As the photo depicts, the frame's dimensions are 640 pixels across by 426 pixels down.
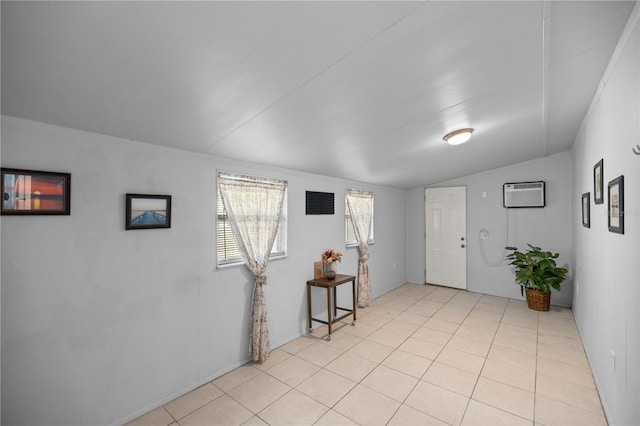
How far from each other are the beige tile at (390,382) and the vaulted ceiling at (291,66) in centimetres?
234

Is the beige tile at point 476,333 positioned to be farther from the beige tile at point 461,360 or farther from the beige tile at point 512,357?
the beige tile at point 461,360

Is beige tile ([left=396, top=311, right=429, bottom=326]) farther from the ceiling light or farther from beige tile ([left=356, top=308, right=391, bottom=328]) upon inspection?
the ceiling light

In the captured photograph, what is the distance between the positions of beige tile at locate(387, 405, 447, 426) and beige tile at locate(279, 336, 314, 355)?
1.39 meters

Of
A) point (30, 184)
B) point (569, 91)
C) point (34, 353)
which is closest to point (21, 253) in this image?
point (30, 184)

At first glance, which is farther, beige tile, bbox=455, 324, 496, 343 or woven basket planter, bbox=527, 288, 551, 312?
woven basket planter, bbox=527, 288, 551, 312

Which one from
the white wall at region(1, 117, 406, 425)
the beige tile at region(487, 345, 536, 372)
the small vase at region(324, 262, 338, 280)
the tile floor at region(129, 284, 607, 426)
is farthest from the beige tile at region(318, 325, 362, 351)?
the beige tile at region(487, 345, 536, 372)

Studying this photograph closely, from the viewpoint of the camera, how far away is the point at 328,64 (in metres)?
1.59

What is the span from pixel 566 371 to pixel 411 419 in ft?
6.13

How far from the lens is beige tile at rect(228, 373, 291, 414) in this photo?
8.19 ft

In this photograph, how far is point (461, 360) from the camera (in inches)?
126

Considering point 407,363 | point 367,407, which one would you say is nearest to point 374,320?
point 407,363

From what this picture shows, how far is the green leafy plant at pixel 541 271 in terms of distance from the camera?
181 inches

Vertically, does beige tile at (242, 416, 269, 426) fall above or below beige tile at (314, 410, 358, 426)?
below

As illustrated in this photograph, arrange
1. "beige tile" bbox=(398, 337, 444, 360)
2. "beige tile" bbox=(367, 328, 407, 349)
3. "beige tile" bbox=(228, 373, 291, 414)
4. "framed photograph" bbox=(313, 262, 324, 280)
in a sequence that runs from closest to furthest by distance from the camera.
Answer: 1. "beige tile" bbox=(228, 373, 291, 414)
2. "beige tile" bbox=(398, 337, 444, 360)
3. "beige tile" bbox=(367, 328, 407, 349)
4. "framed photograph" bbox=(313, 262, 324, 280)
